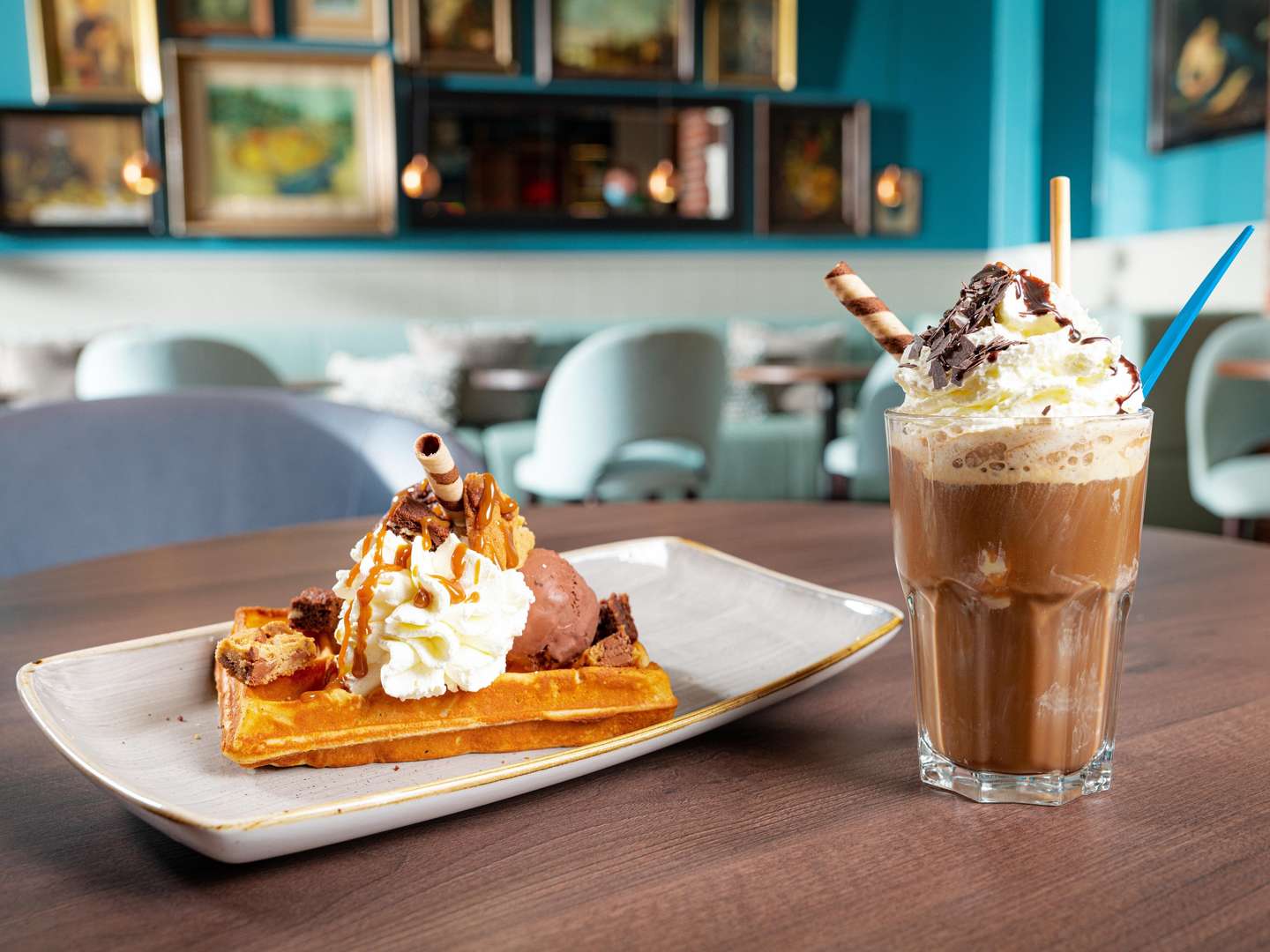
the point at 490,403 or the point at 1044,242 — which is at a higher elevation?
the point at 1044,242

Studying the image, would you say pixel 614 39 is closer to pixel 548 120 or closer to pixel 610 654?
pixel 548 120

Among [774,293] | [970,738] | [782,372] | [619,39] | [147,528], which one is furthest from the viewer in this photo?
[774,293]

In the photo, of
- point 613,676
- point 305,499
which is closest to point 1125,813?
point 613,676

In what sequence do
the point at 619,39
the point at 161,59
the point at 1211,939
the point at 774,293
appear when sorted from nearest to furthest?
the point at 1211,939
the point at 161,59
the point at 619,39
the point at 774,293

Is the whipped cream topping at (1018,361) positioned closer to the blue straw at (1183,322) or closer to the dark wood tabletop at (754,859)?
the blue straw at (1183,322)

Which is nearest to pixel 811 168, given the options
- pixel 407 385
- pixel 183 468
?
pixel 407 385

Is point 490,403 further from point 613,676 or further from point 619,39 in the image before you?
point 613,676

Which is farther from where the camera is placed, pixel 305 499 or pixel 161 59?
pixel 161 59
